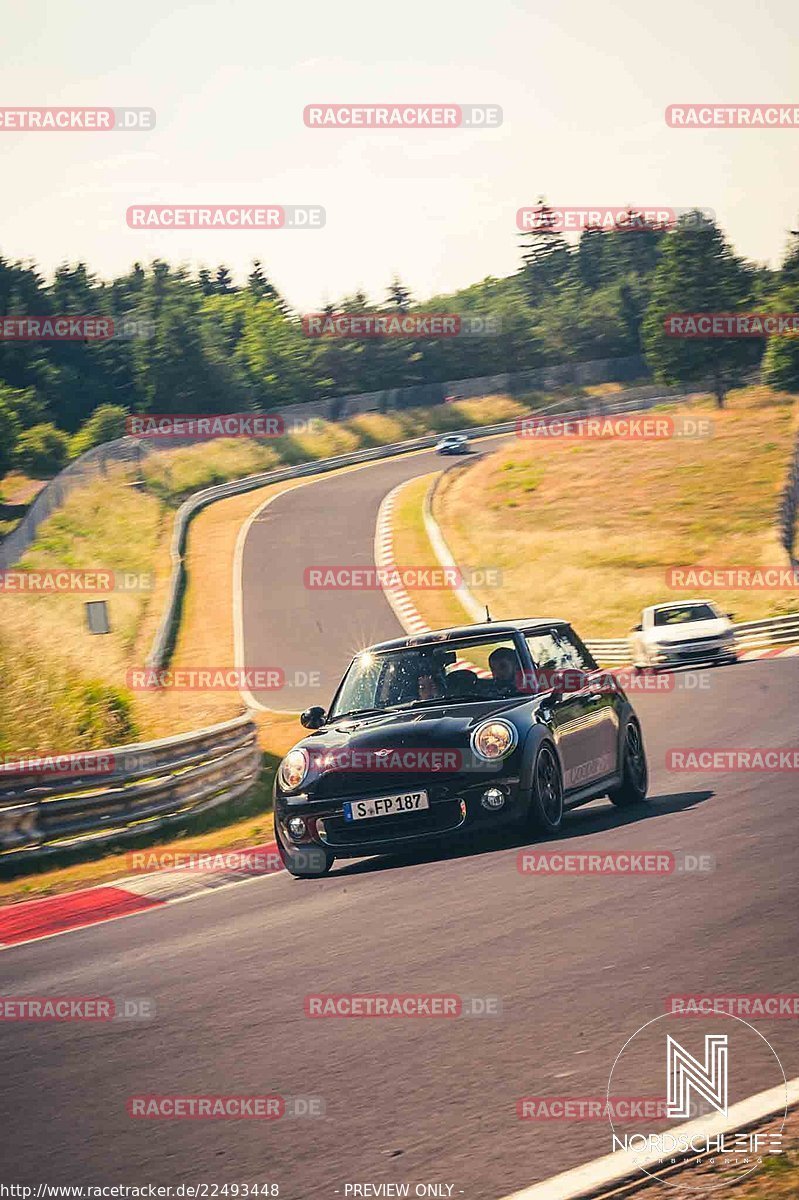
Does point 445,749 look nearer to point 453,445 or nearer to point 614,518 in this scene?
point 614,518

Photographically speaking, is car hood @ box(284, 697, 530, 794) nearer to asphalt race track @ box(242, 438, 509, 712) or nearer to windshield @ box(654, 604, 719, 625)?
asphalt race track @ box(242, 438, 509, 712)

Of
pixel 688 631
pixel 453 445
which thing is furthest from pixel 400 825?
pixel 453 445

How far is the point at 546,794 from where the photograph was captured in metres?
9.99

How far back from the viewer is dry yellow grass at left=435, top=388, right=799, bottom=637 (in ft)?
124

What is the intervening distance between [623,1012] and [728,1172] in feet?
5.35

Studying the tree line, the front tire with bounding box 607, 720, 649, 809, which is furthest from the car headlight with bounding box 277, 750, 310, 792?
the tree line

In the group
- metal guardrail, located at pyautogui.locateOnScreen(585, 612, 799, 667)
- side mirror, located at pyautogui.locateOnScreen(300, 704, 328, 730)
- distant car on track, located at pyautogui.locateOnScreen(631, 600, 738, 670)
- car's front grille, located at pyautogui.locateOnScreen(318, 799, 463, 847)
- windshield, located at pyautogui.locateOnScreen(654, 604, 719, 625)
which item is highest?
side mirror, located at pyautogui.locateOnScreen(300, 704, 328, 730)

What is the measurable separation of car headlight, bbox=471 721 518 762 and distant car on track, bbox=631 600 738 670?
16.9 metres

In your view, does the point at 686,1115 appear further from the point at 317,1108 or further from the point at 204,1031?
the point at 204,1031

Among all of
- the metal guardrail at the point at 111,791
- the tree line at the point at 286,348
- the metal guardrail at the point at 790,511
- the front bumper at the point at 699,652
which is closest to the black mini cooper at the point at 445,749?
the metal guardrail at the point at 111,791

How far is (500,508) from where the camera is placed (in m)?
50.7

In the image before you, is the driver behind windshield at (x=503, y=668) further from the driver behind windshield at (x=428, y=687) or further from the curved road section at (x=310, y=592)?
the curved road section at (x=310, y=592)

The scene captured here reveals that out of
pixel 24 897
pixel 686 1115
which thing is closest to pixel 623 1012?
pixel 686 1115

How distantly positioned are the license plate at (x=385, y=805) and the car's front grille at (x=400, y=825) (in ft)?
0.11
